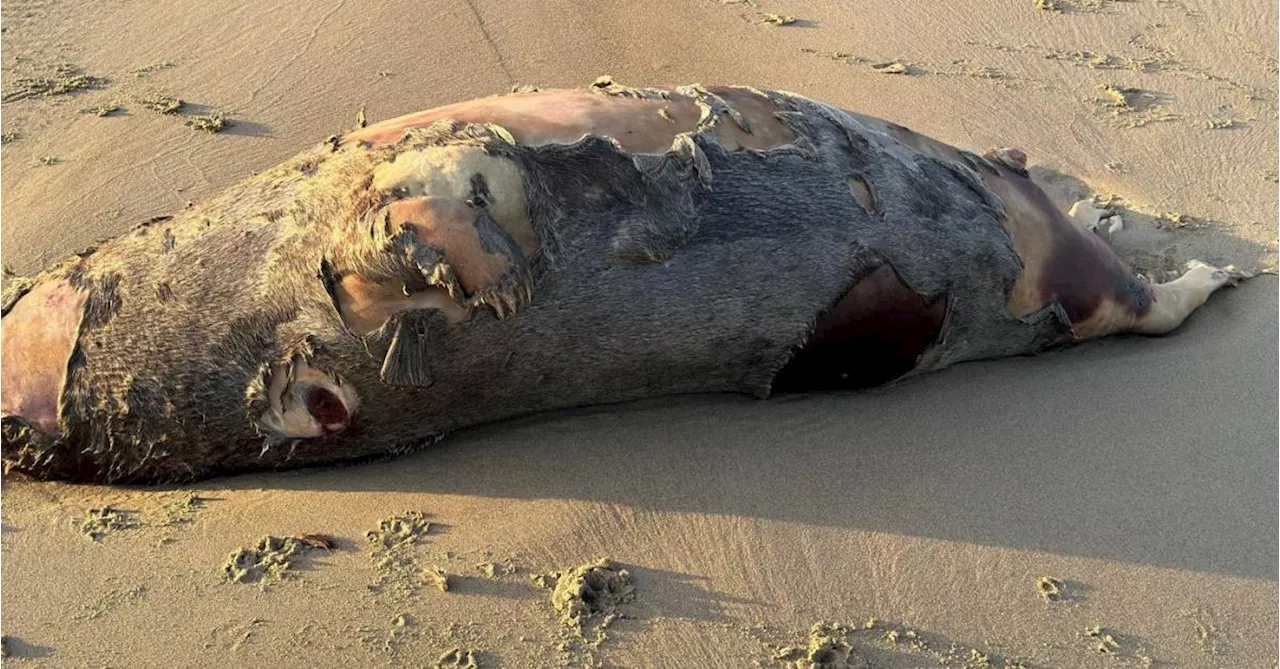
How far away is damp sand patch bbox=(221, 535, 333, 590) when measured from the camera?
2691mm

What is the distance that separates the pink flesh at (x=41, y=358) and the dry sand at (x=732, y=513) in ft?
0.81

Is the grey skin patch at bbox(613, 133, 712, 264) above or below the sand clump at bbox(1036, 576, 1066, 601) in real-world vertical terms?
above

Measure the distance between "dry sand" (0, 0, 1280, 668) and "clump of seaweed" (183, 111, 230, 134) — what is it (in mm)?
18

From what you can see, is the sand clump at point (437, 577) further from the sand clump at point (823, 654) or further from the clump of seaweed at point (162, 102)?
the clump of seaweed at point (162, 102)

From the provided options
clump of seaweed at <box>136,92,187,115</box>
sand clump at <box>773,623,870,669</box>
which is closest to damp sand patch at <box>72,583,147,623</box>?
sand clump at <box>773,623,870,669</box>

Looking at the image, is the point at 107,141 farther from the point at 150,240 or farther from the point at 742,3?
the point at 742,3

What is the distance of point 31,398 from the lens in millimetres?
2840

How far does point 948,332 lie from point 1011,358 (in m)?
0.37

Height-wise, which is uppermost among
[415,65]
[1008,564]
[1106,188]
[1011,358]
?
[415,65]

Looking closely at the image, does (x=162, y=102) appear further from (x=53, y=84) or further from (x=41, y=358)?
(x=41, y=358)

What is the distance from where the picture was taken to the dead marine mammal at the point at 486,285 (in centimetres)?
261

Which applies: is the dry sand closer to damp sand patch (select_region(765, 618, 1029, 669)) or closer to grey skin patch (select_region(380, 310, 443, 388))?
damp sand patch (select_region(765, 618, 1029, 669))

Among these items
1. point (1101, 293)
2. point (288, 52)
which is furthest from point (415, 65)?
point (1101, 293)

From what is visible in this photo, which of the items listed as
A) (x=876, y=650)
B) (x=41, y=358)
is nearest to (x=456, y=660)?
(x=876, y=650)
